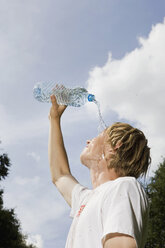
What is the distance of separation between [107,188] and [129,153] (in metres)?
0.49

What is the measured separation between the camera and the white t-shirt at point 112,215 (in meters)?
2.11

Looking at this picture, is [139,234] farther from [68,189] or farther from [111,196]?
[68,189]

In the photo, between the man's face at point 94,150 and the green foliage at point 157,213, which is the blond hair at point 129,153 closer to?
the man's face at point 94,150

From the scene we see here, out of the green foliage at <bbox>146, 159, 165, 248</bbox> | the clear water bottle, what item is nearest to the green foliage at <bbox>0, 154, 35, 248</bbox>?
the green foliage at <bbox>146, 159, 165, 248</bbox>

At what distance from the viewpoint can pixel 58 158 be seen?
3.65m

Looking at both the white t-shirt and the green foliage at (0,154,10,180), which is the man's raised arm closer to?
the white t-shirt

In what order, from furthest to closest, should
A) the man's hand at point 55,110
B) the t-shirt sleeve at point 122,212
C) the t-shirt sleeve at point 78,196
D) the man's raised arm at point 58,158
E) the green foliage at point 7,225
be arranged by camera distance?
the green foliage at point 7,225 < the man's hand at point 55,110 < the man's raised arm at point 58,158 < the t-shirt sleeve at point 78,196 < the t-shirt sleeve at point 122,212

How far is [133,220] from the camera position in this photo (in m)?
2.12

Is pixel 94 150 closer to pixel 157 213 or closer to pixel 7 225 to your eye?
pixel 157 213

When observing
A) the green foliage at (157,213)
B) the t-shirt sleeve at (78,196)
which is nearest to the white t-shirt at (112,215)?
the t-shirt sleeve at (78,196)

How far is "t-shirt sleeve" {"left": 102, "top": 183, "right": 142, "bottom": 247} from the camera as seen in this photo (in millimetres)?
2080

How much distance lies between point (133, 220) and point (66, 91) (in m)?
3.56

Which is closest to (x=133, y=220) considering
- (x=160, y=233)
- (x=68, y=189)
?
(x=68, y=189)

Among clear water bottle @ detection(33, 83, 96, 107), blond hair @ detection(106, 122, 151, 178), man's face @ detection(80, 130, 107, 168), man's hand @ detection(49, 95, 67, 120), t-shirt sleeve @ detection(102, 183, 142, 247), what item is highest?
clear water bottle @ detection(33, 83, 96, 107)
